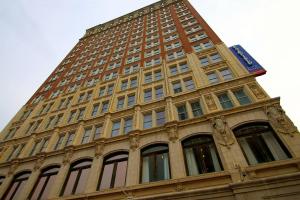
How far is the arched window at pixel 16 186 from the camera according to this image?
19.2 meters

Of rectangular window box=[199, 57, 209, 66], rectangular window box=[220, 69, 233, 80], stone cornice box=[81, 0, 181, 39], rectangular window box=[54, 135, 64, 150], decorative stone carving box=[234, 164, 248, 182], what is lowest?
decorative stone carving box=[234, 164, 248, 182]

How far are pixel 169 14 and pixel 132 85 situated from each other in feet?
103

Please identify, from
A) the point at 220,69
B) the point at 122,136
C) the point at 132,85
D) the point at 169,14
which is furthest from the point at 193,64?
the point at 169,14

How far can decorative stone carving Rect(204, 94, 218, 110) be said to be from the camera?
1847 cm

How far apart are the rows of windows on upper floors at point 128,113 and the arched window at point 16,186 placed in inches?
256

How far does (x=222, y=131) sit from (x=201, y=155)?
2584 mm

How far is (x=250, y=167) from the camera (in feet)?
41.8

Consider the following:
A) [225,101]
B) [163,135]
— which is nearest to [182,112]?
[163,135]

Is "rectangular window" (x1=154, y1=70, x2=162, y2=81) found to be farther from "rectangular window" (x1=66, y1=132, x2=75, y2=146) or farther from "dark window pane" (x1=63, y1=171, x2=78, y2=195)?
"dark window pane" (x1=63, y1=171, x2=78, y2=195)

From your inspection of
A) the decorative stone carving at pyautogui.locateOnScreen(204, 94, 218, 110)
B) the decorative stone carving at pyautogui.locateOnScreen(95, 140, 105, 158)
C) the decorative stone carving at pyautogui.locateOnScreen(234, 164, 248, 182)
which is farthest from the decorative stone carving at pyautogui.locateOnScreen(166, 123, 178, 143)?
the decorative stone carving at pyautogui.locateOnScreen(95, 140, 105, 158)

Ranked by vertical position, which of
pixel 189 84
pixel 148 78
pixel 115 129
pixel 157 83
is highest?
pixel 148 78

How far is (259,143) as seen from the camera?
14477 mm

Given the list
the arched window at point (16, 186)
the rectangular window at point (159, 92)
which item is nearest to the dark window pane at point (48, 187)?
the arched window at point (16, 186)

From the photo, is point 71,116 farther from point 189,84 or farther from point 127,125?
point 189,84
